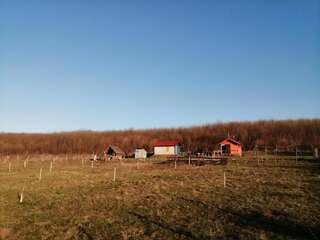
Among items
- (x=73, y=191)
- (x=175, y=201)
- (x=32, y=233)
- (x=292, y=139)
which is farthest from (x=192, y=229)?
(x=292, y=139)

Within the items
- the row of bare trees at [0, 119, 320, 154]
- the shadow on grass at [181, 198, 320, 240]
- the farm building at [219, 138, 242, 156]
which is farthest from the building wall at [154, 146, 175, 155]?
the shadow on grass at [181, 198, 320, 240]

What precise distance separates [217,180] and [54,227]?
59.6 ft

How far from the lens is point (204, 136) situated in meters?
106

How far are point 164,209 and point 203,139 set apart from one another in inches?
3387

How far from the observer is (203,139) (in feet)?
342

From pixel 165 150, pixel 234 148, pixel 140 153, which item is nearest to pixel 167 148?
pixel 165 150

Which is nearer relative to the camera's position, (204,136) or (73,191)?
(73,191)

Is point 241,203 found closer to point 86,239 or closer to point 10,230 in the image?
point 86,239

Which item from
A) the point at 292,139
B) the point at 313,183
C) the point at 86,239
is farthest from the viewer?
the point at 292,139

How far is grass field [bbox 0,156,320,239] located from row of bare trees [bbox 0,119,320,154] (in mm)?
57958

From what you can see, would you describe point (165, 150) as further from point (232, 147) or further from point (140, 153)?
point (232, 147)

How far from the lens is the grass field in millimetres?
15117

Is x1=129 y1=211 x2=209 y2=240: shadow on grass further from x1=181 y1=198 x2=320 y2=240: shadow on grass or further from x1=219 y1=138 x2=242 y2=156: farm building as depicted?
x1=219 y1=138 x2=242 y2=156: farm building

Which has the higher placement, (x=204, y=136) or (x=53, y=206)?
(x=204, y=136)
